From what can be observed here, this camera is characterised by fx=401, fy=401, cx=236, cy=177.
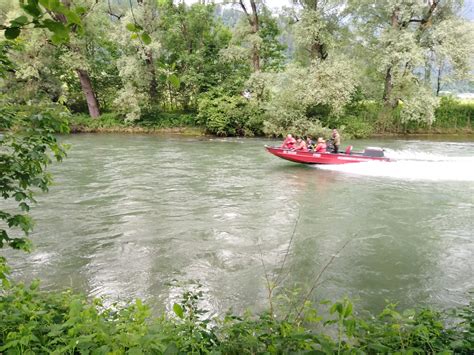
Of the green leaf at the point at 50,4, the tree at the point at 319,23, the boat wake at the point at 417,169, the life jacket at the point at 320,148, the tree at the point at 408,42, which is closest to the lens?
the green leaf at the point at 50,4

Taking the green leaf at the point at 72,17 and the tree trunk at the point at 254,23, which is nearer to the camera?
the green leaf at the point at 72,17

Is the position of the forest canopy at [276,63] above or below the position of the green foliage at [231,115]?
above

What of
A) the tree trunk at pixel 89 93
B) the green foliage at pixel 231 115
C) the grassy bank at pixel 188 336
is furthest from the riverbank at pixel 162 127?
the grassy bank at pixel 188 336

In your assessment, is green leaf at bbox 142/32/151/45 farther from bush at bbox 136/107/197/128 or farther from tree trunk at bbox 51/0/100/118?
tree trunk at bbox 51/0/100/118

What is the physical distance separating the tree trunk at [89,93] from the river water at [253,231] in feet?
45.6

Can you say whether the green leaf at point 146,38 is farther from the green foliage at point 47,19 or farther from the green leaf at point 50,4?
the green leaf at point 50,4

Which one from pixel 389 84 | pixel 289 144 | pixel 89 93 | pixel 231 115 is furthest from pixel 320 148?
pixel 89 93

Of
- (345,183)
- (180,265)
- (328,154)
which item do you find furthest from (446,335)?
(328,154)

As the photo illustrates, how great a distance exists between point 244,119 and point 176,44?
8.72 m

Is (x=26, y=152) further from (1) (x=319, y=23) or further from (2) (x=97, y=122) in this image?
(2) (x=97, y=122)

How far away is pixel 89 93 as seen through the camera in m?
29.9

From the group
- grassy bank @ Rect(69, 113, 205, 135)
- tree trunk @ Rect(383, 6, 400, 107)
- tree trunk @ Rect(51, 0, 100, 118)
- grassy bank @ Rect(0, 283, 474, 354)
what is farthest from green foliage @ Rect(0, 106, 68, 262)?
tree trunk @ Rect(51, 0, 100, 118)

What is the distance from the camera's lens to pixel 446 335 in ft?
12.2

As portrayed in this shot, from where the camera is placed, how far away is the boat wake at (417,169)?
15.5m
